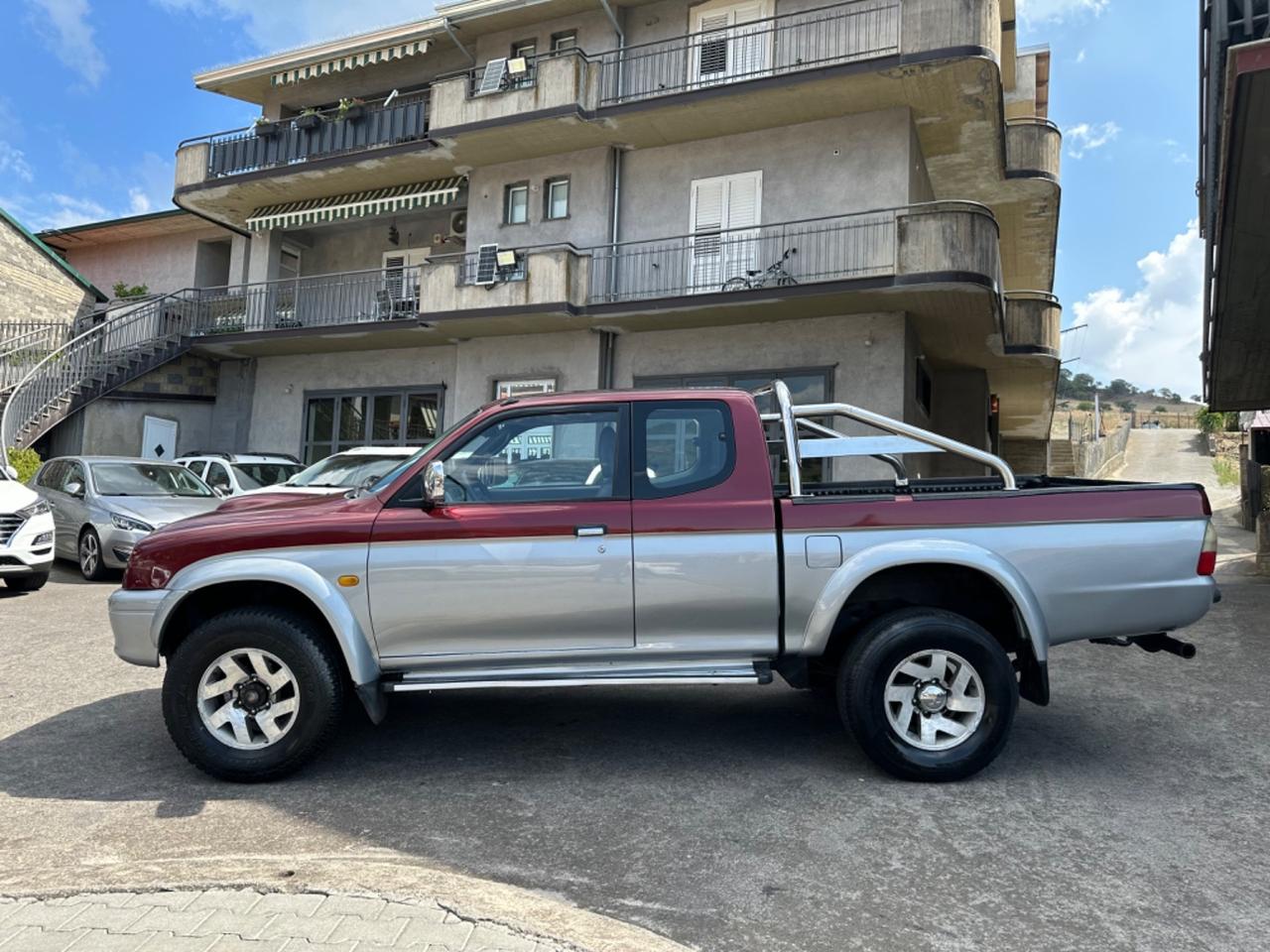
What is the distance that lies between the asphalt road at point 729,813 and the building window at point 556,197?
12.1 metres

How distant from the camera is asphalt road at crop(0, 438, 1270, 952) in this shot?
2.90 meters

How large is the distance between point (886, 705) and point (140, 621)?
12.1ft

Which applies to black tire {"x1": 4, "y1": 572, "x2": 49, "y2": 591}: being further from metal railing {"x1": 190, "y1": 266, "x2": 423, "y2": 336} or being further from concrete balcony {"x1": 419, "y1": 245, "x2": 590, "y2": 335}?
metal railing {"x1": 190, "y1": 266, "x2": 423, "y2": 336}

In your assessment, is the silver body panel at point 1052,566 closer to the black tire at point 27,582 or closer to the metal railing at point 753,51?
the black tire at point 27,582

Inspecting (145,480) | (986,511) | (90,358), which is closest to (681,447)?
(986,511)

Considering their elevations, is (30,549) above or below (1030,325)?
below

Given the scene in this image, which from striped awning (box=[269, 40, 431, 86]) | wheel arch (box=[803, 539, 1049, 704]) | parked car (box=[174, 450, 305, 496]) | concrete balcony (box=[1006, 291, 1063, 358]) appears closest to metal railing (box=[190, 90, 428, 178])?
striped awning (box=[269, 40, 431, 86])

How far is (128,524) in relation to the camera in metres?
10.6

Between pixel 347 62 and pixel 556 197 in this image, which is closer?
pixel 556 197

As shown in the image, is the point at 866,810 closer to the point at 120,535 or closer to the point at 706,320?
the point at 120,535

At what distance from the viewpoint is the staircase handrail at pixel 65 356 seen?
16.2m

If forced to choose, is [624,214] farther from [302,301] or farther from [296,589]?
[296,589]

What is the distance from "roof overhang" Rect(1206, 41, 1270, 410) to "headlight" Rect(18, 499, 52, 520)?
466 inches

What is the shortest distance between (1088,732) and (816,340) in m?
9.37
